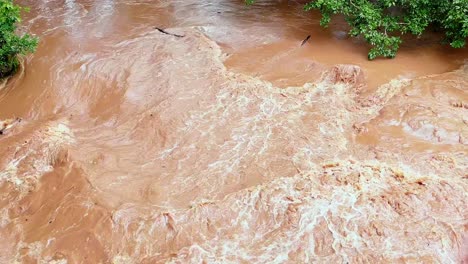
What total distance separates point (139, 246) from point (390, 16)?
22.2 feet

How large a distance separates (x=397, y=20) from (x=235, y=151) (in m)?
4.72

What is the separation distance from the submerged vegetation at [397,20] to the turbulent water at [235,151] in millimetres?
375

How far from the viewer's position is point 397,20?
27.2ft

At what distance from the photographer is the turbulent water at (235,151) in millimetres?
4805

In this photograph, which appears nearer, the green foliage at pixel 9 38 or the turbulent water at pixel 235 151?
the turbulent water at pixel 235 151

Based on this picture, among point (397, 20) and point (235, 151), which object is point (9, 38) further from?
point (397, 20)

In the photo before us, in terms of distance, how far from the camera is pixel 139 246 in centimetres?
488

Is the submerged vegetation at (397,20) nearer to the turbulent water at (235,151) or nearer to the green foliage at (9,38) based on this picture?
the turbulent water at (235,151)

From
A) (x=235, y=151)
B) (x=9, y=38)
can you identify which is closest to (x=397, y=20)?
(x=235, y=151)

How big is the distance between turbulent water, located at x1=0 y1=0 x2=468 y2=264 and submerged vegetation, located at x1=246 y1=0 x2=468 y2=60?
375mm

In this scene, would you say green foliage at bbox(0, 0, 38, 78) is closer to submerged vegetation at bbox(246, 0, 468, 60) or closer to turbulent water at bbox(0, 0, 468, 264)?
turbulent water at bbox(0, 0, 468, 264)

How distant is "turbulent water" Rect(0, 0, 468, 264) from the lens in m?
4.81

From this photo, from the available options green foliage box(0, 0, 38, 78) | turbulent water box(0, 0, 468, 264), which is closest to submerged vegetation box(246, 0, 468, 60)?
turbulent water box(0, 0, 468, 264)

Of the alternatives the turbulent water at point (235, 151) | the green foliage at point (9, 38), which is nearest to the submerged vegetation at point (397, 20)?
the turbulent water at point (235, 151)
